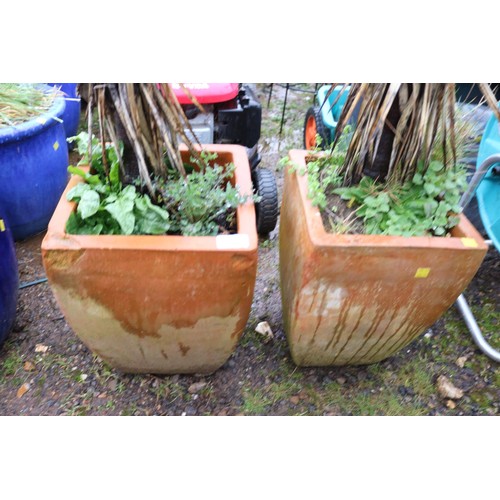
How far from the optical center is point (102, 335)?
5.34 ft

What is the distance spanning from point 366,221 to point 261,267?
1020 mm

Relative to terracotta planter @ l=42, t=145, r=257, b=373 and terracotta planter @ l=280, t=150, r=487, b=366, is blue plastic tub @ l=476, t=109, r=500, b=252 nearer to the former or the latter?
terracotta planter @ l=280, t=150, r=487, b=366

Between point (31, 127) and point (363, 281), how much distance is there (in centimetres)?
190

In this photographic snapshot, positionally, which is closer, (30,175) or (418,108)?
(418,108)

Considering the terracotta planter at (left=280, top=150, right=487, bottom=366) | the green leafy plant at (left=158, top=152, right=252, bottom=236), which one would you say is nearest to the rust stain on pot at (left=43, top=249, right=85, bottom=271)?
the green leafy plant at (left=158, top=152, right=252, bottom=236)

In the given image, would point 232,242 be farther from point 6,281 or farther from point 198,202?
point 6,281

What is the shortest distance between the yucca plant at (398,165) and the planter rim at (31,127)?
1.54 metres

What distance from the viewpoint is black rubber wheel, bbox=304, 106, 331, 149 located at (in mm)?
3040

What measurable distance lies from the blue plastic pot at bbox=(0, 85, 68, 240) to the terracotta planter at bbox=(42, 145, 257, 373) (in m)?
0.98

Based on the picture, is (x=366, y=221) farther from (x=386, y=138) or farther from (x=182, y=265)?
(x=182, y=265)

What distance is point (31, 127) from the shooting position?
2322mm

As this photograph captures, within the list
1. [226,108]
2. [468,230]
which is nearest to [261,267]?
[226,108]

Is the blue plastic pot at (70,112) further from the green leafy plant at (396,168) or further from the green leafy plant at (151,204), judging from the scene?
the green leafy plant at (396,168)

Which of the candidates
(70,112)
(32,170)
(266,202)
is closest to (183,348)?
(266,202)
